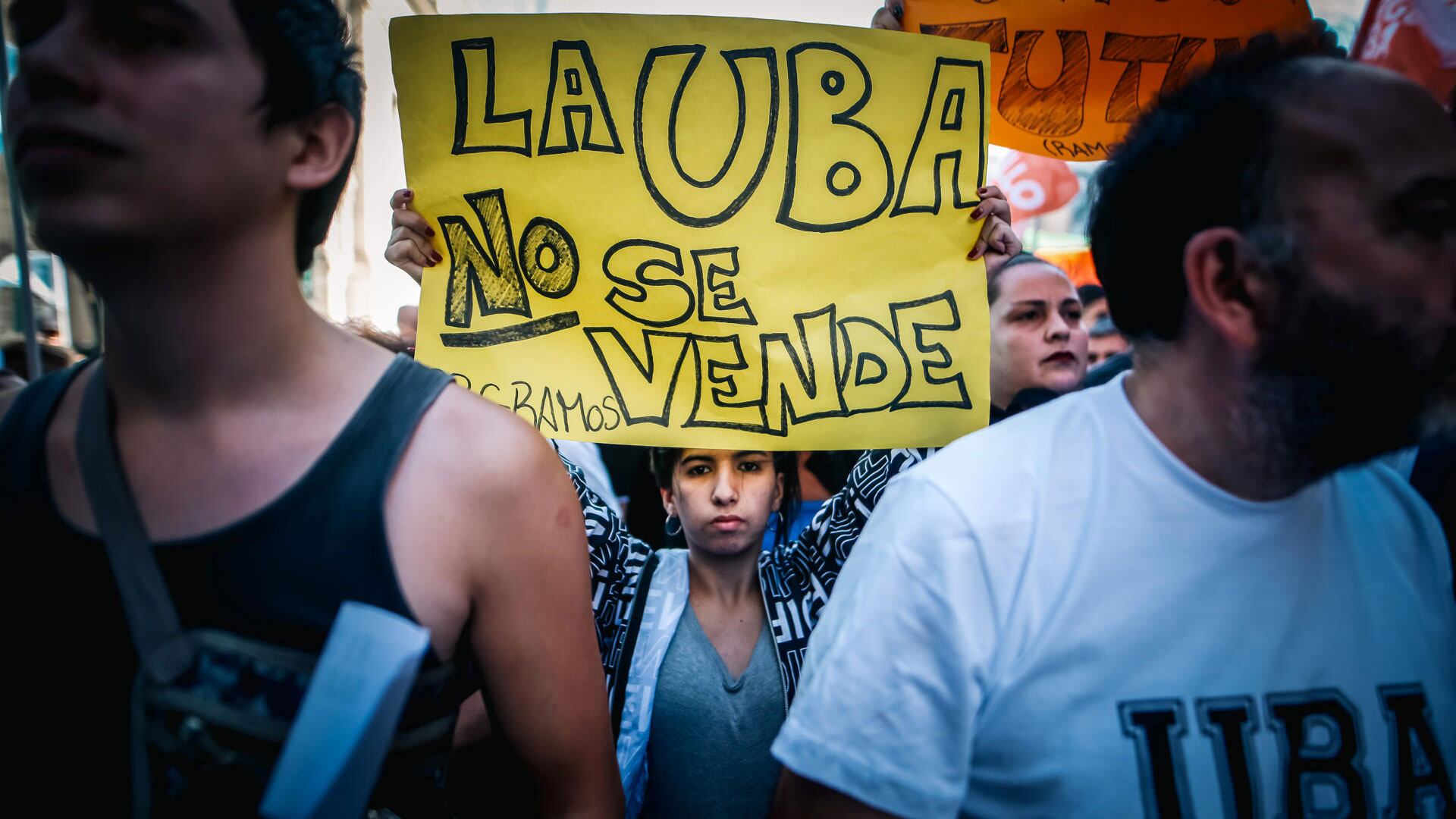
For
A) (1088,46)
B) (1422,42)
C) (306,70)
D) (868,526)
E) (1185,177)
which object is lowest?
(868,526)

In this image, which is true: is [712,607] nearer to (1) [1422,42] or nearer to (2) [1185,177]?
(2) [1185,177]

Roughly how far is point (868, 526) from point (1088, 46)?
5.76 ft

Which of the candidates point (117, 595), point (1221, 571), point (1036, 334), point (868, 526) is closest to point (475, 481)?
point (117, 595)

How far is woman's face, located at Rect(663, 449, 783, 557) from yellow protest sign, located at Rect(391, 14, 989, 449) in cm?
51

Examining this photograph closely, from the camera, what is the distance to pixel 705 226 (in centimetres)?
185

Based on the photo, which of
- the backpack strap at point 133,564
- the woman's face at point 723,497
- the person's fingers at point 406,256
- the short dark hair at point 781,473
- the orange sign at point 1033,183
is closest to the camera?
the backpack strap at point 133,564

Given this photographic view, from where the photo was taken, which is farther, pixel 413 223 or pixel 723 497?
pixel 723 497

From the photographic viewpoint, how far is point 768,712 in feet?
6.67

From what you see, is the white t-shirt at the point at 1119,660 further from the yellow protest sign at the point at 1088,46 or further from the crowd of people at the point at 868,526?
the yellow protest sign at the point at 1088,46

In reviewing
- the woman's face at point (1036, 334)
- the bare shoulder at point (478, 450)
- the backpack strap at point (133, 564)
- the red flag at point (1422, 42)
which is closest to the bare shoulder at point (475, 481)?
the bare shoulder at point (478, 450)

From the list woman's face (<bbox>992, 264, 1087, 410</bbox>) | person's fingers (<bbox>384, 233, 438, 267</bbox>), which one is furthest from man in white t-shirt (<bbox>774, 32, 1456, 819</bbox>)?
woman's face (<bbox>992, 264, 1087, 410</bbox>)

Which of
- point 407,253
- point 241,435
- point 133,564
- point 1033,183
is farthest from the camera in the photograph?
point 1033,183

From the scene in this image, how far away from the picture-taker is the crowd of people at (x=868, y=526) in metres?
0.99

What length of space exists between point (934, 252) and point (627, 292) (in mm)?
749
